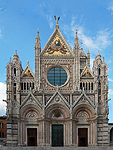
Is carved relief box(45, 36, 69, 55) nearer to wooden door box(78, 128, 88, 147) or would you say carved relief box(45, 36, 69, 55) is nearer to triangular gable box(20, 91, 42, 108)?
triangular gable box(20, 91, 42, 108)

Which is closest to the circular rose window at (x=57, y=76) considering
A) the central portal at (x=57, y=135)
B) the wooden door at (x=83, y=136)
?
the central portal at (x=57, y=135)

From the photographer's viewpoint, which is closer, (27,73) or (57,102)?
(57,102)

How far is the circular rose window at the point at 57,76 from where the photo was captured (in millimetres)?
36781

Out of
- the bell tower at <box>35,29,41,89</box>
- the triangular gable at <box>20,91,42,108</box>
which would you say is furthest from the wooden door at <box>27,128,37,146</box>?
the bell tower at <box>35,29,41,89</box>

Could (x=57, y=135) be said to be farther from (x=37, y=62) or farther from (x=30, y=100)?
(x=37, y=62)

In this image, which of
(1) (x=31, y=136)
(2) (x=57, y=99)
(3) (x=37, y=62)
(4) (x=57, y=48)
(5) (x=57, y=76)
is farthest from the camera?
(4) (x=57, y=48)

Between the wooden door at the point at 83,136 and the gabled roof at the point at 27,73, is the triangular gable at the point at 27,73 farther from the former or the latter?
the wooden door at the point at 83,136

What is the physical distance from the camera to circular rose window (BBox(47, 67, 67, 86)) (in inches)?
1448

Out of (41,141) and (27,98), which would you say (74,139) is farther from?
(27,98)

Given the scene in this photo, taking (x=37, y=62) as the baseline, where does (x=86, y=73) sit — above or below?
below

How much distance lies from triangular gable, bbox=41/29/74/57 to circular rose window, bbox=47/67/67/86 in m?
2.25

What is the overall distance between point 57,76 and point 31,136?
345 inches

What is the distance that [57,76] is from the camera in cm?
3700

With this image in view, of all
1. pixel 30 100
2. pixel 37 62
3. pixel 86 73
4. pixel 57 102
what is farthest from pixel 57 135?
pixel 37 62
